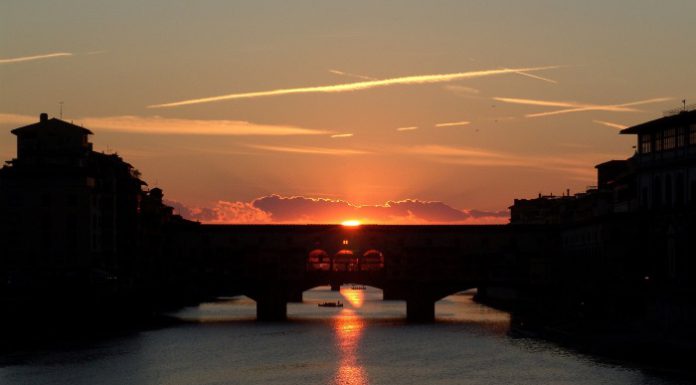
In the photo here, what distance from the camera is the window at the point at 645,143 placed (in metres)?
146

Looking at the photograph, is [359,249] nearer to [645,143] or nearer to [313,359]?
[645,143]

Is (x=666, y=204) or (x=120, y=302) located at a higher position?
(x=666, y=204)

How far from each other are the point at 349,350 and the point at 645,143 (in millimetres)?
39932

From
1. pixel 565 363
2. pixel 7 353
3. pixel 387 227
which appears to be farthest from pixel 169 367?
pixel 387 227

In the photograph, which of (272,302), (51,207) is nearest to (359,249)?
(272,302)

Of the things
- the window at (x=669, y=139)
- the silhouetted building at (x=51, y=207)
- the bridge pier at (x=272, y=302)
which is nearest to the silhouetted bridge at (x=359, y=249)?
the bridge pier at (x=272, y=302)

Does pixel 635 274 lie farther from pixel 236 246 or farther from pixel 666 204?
pixel 236 246

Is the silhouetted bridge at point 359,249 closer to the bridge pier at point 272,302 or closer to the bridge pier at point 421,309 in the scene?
the bridge pier at point 272,302

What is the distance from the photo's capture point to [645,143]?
147500 mm

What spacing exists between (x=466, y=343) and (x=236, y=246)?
59983 mm

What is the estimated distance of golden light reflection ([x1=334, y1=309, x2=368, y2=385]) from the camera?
107688mm

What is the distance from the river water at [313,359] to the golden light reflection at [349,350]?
0.09 metres

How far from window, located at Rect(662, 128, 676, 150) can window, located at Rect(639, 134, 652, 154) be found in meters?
3.64

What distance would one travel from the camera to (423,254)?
621 feet
